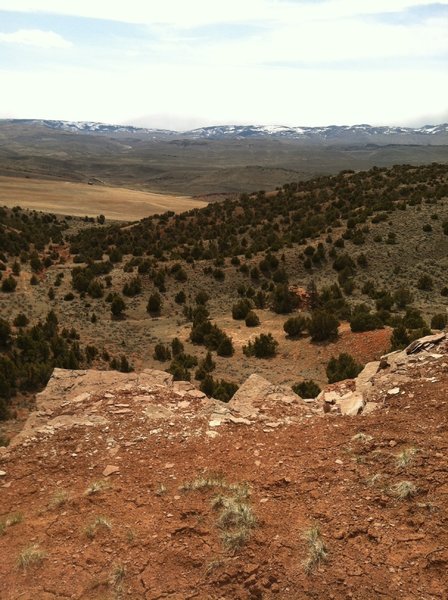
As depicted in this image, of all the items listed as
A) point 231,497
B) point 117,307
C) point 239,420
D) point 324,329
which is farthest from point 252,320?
point 231,497

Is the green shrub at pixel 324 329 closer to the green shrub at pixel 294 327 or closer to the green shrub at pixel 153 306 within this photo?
the green shrub at pixel 294 327

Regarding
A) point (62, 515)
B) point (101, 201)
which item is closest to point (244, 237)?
point (62, 515)

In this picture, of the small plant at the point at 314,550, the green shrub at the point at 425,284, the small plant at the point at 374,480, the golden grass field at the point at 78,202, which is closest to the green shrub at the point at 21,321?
the small plant at the point at 374,480

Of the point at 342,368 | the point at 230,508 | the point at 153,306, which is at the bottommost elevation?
the point at 153,306

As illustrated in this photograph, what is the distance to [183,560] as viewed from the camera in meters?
5.73

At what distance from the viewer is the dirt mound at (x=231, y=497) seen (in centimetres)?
538

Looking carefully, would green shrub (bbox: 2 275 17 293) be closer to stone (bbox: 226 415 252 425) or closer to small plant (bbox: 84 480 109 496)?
stone (bbox: 226 415 252 425)

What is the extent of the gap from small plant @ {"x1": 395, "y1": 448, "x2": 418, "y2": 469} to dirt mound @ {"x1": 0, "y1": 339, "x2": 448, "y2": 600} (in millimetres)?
22

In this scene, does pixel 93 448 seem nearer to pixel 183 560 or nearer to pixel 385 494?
pixel 183 560

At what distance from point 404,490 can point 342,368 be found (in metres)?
11.7

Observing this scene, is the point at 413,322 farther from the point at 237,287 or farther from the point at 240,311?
the point at 237,287

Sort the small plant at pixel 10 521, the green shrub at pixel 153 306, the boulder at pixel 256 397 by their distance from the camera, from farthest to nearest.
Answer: the green shrub at pixel 153 306 < the boulder at pixel 256 397 < the small plant at pixel 10 521

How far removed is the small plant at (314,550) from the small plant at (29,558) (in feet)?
10.6

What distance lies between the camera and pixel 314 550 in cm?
550
